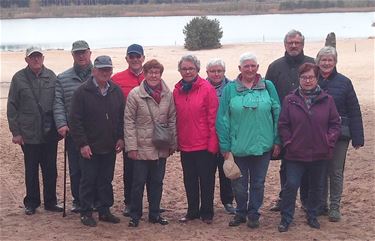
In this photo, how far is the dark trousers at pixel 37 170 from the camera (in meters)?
6.69

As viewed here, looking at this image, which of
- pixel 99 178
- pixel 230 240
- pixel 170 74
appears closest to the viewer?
pixel 230 240

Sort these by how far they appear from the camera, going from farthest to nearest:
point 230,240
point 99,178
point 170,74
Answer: point 170,74 → point 99,178 → point 230,240

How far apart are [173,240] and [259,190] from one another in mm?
918

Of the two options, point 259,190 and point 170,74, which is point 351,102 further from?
point 170,74

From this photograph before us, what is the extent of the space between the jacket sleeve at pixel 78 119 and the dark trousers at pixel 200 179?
946 millimetres

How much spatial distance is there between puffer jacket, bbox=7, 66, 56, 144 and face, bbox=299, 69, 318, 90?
7.85 ft

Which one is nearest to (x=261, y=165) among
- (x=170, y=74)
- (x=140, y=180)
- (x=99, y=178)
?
(x=140, y=180)

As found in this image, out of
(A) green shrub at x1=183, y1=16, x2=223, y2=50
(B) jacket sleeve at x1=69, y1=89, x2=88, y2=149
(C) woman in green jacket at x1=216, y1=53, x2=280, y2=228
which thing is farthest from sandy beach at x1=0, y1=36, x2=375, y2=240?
(A) green shrub at x1=183, y1=16, x2=223, y2=50

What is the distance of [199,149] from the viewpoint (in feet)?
20.5

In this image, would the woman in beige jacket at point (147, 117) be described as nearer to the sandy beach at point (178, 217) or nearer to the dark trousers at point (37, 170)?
the sandy beach at point (178, 217)

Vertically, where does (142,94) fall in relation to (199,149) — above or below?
above

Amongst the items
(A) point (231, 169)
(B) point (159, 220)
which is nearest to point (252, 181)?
(A) point (231, 169)

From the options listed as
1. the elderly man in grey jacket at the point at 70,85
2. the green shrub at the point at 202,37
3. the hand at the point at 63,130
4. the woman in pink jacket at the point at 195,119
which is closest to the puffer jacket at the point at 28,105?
the elderly man in grey jacket at the point at 70,85

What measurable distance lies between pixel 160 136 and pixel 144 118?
22cm
